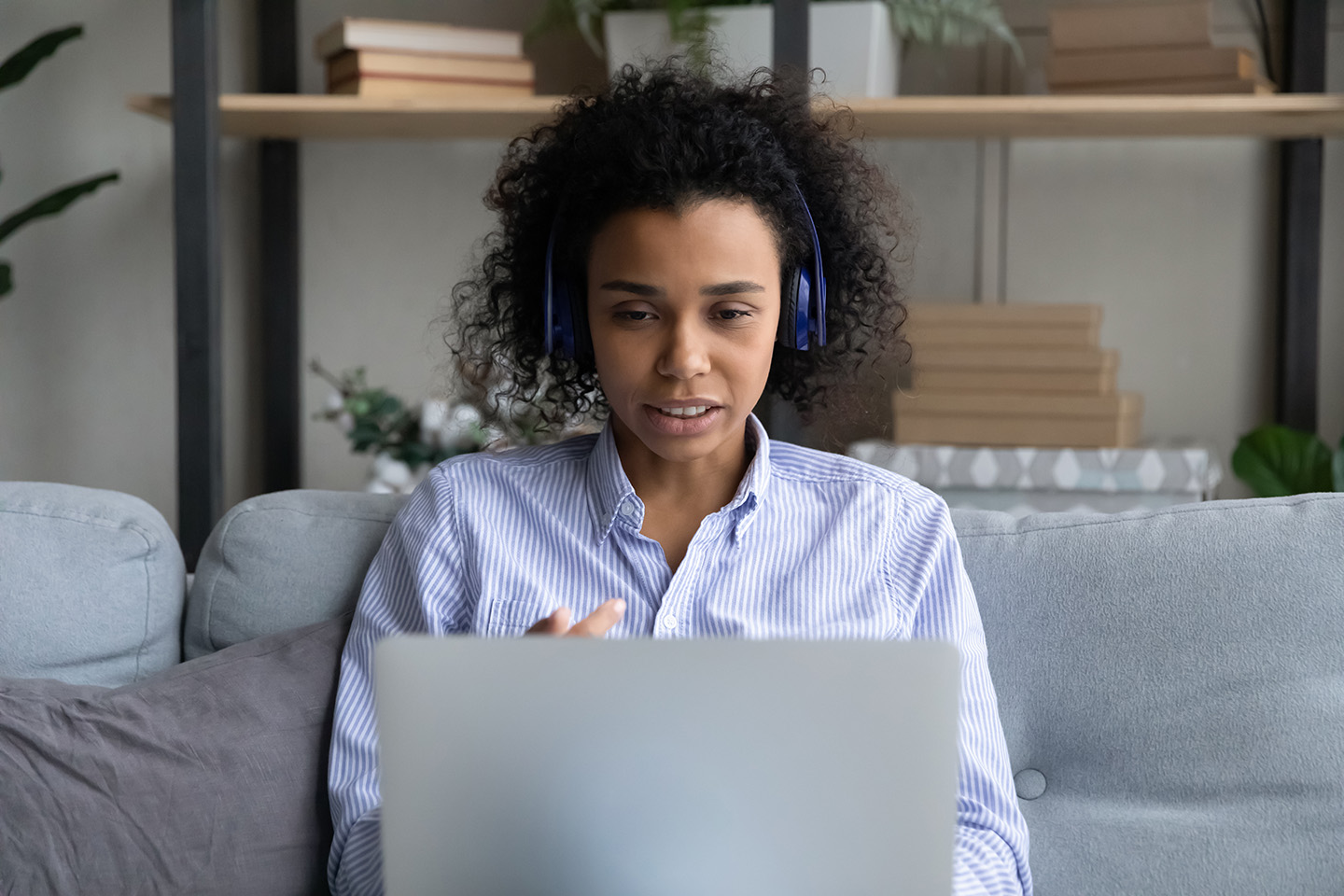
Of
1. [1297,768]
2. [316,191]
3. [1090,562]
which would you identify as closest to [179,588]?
[1090,562]

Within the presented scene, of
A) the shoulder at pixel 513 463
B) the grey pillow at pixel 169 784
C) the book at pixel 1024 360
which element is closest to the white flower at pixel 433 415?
the book at pixel 1024 360

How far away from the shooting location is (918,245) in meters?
2.37

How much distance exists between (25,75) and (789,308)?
5.78ft

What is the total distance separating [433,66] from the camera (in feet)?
6.70

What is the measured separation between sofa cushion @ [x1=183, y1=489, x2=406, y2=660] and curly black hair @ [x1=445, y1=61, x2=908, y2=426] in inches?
9.0

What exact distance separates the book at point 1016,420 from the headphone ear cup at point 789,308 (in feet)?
3.13

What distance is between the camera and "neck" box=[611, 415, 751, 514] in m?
1.11

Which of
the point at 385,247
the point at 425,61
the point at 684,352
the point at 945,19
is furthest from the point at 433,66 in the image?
the point at 684,352

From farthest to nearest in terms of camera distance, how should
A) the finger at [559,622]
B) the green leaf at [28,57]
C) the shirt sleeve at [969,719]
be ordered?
1. the green leaf at [28,57]
2. the shirt sleeve at [969,719]
3. the finger at [559,622]

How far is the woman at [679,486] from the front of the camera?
3.24 feet

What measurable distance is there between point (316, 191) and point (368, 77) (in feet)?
1.74

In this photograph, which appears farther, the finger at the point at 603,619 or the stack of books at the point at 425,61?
the stack of books at the point at 425,61

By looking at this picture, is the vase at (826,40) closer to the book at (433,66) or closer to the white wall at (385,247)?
the book at (433,66)

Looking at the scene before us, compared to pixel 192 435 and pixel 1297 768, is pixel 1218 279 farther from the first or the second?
pixel 192 435
